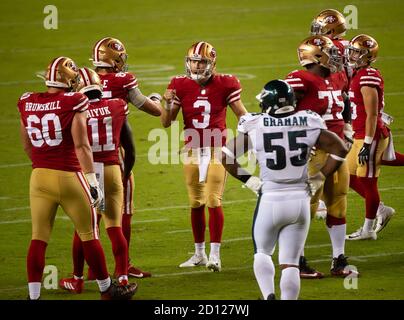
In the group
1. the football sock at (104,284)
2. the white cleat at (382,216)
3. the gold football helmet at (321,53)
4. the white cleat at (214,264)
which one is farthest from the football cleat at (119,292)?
the white cleat at (382,216)

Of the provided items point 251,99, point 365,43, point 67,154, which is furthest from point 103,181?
point 251,99

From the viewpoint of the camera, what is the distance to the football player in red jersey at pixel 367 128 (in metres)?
9.46

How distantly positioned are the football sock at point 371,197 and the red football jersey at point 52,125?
3.09 metres

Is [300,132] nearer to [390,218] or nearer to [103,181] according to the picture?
[103,181]

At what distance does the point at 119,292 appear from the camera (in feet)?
25.8

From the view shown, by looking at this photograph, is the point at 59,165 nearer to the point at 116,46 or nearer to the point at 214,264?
the point at 116,46

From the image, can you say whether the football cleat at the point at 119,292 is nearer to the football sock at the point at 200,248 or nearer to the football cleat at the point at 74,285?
the football cleat at the point at 74,285

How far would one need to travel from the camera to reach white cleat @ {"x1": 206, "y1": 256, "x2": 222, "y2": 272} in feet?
28.7

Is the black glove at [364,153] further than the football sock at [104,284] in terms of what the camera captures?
Yes

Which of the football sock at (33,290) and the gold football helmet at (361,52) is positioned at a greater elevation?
the gold football helmet at (361,52)

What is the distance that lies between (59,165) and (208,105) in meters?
1.81

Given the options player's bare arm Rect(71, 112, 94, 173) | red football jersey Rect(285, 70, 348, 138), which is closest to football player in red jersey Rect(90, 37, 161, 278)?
player's bare arm Rect(71, 112, 94, 173)

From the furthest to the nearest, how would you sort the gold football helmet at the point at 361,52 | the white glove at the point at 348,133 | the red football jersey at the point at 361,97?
the gold football helmet at the point at 361,52 → the red football jersey at the point at 361,97 → the white glove at the point at 348,133

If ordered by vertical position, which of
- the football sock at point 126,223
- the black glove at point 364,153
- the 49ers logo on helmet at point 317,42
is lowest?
the football sock at point 126,223
